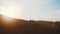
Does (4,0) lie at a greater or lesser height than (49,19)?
greater

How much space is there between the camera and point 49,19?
233 cm

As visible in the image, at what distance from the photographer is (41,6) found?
7.28 feet

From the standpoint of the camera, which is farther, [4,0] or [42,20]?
[42,20]

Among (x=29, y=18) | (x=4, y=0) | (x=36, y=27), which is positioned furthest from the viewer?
(x=36, y=27)

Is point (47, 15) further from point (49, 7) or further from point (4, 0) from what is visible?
point (4, 0)

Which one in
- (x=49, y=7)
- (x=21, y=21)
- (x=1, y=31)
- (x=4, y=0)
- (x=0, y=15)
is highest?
(x=4, y=0)

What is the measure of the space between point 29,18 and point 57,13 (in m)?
0.68

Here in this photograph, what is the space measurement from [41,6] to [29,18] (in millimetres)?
418

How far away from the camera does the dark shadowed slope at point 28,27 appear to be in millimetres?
2402

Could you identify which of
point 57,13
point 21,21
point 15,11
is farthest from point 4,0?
point 57,13

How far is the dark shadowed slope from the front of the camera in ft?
7.88

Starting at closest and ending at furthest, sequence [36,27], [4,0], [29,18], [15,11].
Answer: [4,0] → [15,11] → [29,18] → [36,27]

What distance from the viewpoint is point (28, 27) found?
251cm

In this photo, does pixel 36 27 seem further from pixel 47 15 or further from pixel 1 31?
pixel 1 31
